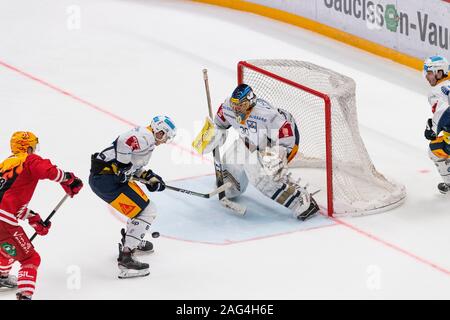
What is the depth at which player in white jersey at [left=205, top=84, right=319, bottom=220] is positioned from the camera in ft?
27.5

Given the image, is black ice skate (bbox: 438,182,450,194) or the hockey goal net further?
black ice skate (bbox: 438,182,450,194)

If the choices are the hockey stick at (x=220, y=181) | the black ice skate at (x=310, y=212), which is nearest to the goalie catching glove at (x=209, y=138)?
the hockey stick at (x=220, y=181)

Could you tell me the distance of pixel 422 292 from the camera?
7.32 m

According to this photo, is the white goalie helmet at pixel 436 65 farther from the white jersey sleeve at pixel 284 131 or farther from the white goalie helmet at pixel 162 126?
the white goalie helmet at pixel 162 126

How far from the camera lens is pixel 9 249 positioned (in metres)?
A: 7.19

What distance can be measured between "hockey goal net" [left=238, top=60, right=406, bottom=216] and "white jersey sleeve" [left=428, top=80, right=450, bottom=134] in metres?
0.58

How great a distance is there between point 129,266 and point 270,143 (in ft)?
4.77

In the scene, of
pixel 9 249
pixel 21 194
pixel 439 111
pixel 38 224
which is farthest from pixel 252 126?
pixel 9 249

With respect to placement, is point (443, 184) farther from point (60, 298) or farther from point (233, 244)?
point (60, 298)

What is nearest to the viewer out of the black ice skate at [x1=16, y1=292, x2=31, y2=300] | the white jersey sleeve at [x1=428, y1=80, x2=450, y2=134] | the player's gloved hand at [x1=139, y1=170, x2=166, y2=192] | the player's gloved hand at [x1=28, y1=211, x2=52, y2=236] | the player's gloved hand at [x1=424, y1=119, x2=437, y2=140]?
the black ice skate at [x1=16, y1=292, x2=31, y2=300]

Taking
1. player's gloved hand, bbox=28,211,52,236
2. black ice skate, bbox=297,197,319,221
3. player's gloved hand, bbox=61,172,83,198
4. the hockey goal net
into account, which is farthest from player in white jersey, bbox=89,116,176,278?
the hockey goal net

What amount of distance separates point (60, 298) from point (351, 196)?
2.41 meters

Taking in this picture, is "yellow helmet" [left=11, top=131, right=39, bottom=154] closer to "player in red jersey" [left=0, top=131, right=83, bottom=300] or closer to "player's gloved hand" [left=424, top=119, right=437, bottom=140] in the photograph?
"player in red jersey" [left=0, top=131, right=83, bottom=300]

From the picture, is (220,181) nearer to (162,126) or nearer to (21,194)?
(162,126)
